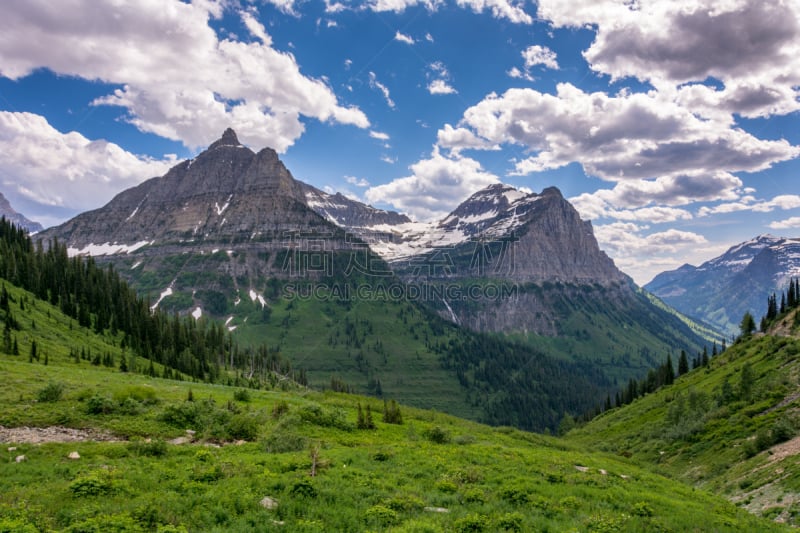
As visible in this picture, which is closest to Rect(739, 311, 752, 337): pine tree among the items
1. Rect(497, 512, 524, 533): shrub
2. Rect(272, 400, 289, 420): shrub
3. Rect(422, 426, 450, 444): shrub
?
Rect(422, 426, 450, 444): shrub

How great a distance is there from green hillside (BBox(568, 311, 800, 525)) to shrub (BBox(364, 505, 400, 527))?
2402cm

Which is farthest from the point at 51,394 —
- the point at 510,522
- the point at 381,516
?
the point at 510,522

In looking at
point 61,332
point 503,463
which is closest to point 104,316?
point 61,332

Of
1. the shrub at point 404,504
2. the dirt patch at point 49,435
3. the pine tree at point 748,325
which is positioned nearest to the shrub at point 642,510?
the shrub at point 404,504

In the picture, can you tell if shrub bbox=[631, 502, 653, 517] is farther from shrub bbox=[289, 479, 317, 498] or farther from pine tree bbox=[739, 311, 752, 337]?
pine tree bbox=[739, 311, 752, 337]

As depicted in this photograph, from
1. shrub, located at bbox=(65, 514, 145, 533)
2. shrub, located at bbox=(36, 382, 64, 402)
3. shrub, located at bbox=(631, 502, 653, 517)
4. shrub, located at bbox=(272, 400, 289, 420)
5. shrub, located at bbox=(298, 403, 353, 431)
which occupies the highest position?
shrub, located at bbox=(65, 514, 145, 533)

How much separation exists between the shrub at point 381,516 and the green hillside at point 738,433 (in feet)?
78.8

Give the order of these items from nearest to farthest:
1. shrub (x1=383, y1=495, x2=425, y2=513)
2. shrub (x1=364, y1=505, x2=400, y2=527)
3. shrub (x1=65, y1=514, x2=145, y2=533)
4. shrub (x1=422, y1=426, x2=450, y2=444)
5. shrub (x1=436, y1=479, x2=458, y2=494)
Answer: shrub (x1=65, y1=514, x2=145, y2=533) < shrub (x1=364, y1=505, x2=400, y2=527) < shrub (x1=383, y1=495, x2=425, y2=513) < shrub (x1=436, y1=479, x2=458, y2=494) < shrub (x1=422, y1=426, x2=450, y2=444)

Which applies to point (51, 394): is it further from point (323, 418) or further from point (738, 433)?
point (738, 433)

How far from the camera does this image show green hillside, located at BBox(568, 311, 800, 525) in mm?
33178

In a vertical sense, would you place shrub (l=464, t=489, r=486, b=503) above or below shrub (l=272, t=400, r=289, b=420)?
above

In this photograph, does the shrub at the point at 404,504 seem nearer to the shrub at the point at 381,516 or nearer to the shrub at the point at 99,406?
the shrub at the point at 381,516

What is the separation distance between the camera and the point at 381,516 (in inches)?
644

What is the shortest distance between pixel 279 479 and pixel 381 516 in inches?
216
